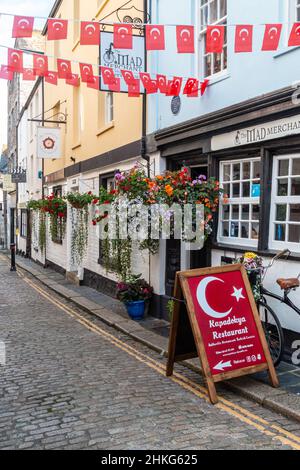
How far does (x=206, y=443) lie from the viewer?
13.0 feet

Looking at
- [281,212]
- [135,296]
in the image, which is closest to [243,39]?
[281,212]

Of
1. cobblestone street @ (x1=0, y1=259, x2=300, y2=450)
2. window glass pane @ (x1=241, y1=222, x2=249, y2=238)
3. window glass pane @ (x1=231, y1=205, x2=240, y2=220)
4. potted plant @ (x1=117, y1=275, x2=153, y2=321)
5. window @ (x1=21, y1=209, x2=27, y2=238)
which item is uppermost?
window glass pane @ (x1=231, y1=205, x2=240, y2=220)

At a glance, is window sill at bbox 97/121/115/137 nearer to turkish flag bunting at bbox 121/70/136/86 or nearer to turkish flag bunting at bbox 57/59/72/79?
turkish flag bunting at bbox 121/70/136/86

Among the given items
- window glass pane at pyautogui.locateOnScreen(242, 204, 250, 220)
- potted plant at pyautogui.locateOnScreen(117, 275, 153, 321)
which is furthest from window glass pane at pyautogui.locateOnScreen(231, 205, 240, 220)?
potted plant at pyautogui.locateOnScreen(117, 275, 153, 321)

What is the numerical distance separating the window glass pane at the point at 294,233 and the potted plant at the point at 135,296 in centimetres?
352

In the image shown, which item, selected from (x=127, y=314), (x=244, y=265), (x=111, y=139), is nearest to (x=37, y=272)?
(x=111, y=139)

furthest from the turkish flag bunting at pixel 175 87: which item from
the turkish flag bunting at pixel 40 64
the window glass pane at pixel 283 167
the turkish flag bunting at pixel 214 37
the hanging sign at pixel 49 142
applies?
the hanging sign at pixel 49 142

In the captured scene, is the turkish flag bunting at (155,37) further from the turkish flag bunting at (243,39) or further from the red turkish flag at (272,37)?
the red turkish flag at (272,37)

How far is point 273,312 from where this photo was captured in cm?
578

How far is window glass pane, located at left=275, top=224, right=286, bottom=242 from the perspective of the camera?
20.8 feet

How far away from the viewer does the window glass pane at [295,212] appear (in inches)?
241

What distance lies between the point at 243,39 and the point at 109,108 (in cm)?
721

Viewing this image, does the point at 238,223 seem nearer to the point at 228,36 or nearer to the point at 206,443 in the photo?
the point at 228,36

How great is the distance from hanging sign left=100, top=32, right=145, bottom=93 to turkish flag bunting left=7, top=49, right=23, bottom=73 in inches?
76.2
